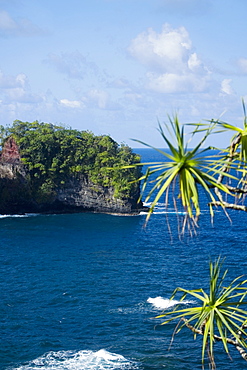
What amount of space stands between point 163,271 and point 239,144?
4272 cm

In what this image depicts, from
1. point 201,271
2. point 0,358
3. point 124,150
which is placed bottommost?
point 0,358

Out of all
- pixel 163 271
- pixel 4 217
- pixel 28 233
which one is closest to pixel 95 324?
pixel 163 271

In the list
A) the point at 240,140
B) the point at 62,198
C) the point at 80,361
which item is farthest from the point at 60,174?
the point at 240,140

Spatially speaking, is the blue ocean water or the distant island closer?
the blue ocean water

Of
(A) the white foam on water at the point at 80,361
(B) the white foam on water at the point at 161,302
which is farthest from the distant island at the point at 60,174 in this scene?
(A) the white foam on water at the point at 80,361

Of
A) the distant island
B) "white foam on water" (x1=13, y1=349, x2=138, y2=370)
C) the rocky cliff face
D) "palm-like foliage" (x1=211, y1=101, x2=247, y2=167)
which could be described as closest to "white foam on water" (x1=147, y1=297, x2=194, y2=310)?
"white foam on water" (x1=13, y1=349, x2=138, y2=370)

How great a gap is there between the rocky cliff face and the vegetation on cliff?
3.45ft

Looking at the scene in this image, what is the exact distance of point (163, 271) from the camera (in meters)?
→ 50.7

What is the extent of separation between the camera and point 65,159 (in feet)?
309

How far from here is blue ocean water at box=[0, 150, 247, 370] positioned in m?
31.9

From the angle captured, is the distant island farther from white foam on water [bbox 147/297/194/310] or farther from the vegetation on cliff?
white foam on water [bbox 147/297/194/310]

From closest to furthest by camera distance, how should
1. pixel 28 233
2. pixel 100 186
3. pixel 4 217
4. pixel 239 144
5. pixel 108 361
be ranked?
pixel 239 144, pixel 108 361, pixel 28 233, pixel 4 217, pixel 100 186

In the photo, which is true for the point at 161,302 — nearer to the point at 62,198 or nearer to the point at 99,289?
the point at 99,289

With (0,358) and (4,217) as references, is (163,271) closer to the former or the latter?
(0,358)
